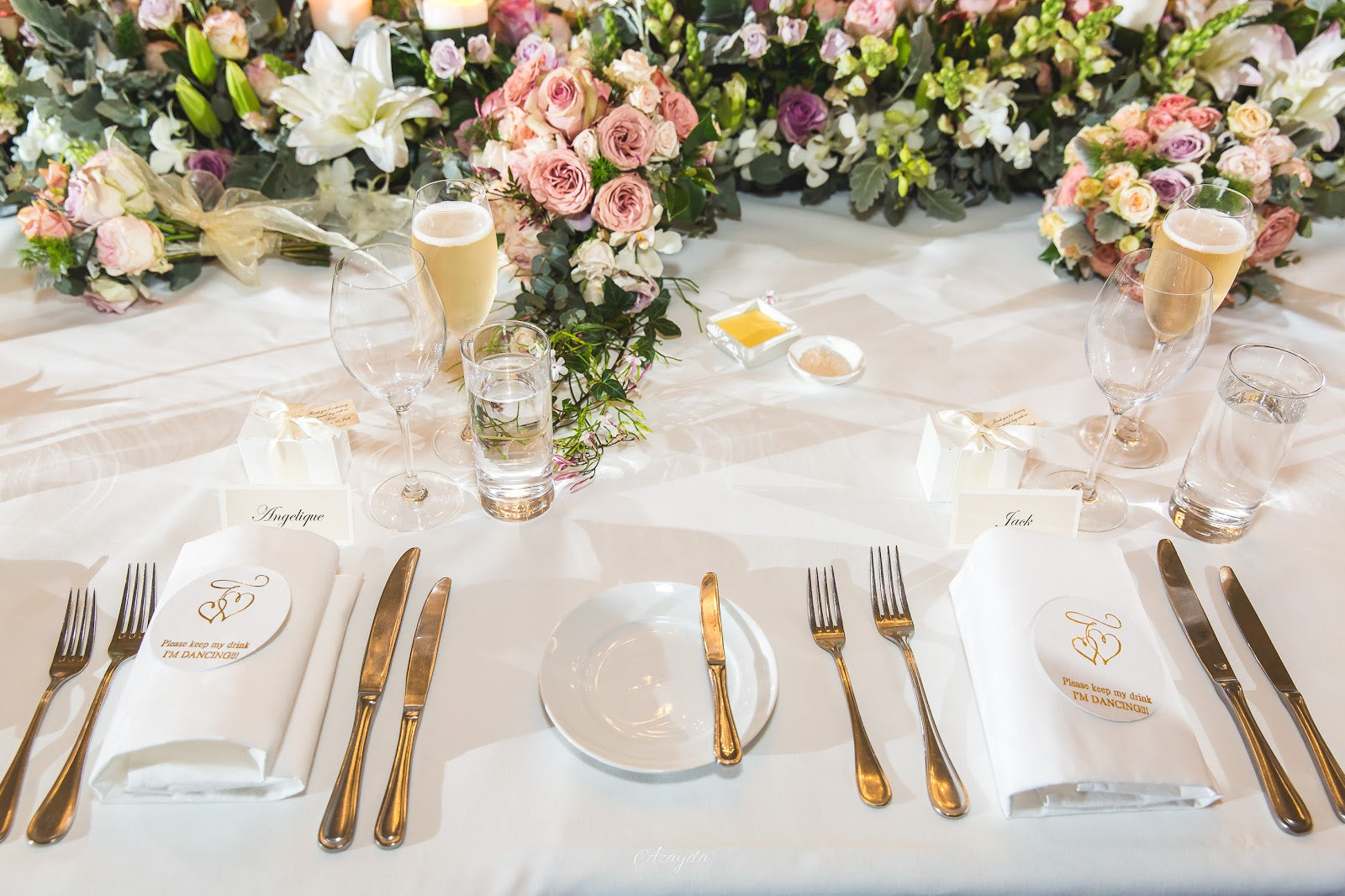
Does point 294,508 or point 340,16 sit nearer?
point 294,508

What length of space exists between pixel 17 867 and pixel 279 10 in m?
1.50

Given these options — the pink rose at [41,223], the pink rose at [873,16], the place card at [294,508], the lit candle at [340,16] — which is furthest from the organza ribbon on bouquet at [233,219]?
the pink rose at [873,16]

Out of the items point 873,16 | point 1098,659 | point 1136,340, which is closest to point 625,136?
point 873,16

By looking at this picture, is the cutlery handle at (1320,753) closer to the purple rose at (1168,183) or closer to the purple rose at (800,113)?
the purple rose at (1168,183)

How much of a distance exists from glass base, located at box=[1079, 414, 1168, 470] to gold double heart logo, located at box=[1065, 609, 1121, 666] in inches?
17.3

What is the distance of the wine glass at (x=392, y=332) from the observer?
1.06 m

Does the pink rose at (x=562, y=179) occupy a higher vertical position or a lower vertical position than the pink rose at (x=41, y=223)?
higher

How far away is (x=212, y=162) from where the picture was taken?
1.73m

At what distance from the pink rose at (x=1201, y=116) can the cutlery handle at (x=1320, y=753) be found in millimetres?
1051

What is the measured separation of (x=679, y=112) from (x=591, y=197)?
0.22 m

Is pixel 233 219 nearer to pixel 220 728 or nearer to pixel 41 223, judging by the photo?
pixel 41 223

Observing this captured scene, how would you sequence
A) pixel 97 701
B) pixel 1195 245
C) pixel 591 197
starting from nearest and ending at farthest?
pixel 97 701
pixel 1195 245
pixel 591 197

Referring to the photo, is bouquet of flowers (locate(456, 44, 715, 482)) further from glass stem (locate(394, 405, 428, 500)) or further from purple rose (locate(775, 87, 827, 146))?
purple rose (locate(775, 87, 827, 146))

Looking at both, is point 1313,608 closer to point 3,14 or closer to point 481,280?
point 481,280
